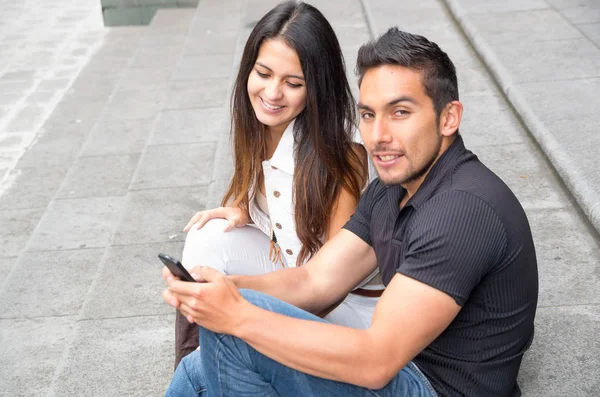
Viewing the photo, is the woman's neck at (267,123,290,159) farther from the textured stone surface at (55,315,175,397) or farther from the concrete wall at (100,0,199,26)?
the concrete wall at (100,0,199,26)

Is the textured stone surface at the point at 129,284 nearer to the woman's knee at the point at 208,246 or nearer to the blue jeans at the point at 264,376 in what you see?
the woman's knee at the point at 208,246

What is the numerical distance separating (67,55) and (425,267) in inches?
302

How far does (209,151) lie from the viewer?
6.06 metres

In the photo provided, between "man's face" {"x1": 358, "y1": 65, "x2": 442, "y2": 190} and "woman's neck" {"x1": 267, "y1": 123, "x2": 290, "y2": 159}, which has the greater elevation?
"man's face" {"x1": 358, "y1": 65, "x2": 442, "y2": 190}

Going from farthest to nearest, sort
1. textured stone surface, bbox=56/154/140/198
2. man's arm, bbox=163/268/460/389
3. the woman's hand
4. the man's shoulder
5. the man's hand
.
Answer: textured stone surface, bbox=56/154/140/198
the woman's hand
the man's shoulder
the man's hand
man's arm, bbox=163/268/460/389

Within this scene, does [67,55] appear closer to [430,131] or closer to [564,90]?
[564,90]

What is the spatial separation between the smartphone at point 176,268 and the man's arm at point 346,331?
0.08m

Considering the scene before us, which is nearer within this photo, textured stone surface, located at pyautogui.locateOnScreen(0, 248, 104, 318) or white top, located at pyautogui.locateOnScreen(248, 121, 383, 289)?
white top, located at pyautogui.locateOnScreen(248, 121, 383, 289)

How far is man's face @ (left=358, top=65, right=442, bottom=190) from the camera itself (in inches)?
96.4

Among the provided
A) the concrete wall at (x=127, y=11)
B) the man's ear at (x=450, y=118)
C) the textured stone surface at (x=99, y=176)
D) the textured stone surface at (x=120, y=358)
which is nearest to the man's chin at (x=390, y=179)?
the man's ear at (x=450, y=118)

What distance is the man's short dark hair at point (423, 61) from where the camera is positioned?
2445 mm

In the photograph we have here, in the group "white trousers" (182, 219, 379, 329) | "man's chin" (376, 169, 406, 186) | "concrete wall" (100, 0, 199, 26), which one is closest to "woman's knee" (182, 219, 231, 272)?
"white trousers" (182, 219, 379, 329)

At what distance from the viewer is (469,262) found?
2188 millimetres

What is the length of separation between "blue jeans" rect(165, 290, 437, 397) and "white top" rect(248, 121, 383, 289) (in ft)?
2.94
